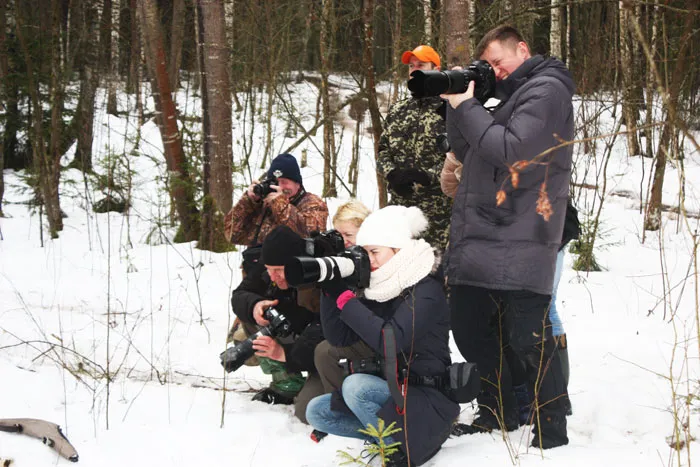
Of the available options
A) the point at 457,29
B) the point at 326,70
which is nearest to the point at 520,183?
the point at 457,29

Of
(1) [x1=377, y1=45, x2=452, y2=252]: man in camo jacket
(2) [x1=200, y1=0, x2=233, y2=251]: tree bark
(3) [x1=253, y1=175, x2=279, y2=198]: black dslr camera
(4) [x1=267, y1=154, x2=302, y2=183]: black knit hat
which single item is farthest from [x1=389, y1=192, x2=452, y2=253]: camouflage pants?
(2) [x1=200, y1=0, x2=233, y2=251]: tree bark

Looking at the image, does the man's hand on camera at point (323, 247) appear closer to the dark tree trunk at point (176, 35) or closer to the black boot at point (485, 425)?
the black boot at point (485, 425)

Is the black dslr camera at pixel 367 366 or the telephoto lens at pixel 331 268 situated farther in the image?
the black dslr camera at pixel 367 366

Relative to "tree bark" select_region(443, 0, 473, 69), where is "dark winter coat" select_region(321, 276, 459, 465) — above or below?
below

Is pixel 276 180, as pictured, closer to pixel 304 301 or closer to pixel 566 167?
pixel 304 301

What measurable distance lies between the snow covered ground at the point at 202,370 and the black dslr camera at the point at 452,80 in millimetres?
872

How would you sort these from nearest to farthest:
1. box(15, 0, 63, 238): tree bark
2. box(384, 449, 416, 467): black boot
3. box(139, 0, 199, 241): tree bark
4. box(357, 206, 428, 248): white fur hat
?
1. box(384, 449, 416, 467): black boot
2. box(357, 206, 428, 248): white fur hat
3. box(139, 0, 199, 241): tree bark
4. box(15, 0, 63, 238): tree bark

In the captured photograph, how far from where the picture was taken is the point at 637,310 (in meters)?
4.55

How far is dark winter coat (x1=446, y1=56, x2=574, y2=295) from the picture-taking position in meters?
2.39

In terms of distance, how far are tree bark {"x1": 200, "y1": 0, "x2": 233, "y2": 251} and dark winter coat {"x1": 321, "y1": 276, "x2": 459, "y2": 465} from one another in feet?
12.1

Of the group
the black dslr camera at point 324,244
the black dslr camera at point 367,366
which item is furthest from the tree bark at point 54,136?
the black dslr camera at point 367,366

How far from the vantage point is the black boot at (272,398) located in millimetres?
3381

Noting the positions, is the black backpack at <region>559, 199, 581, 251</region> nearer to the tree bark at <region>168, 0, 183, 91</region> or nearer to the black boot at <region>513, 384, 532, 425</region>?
the black boot at <region>513, 384, 532, 425</region>

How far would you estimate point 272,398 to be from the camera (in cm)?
339
